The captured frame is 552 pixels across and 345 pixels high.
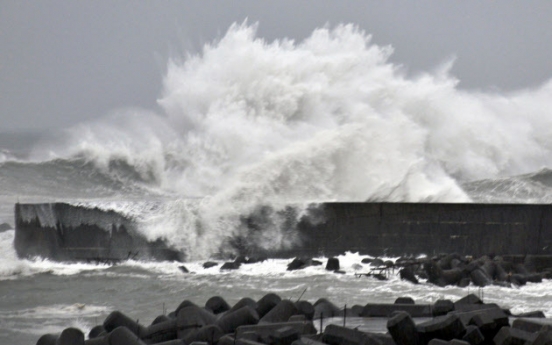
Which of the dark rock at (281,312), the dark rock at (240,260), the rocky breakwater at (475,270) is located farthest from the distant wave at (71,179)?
the dark rock at (281,312)

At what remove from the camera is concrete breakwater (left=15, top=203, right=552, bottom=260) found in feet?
45.5

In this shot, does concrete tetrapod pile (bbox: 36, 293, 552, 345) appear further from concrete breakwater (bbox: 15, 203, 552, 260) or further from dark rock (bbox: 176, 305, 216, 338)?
concrete breakwater (bbox: 15, 203, 552, 260)

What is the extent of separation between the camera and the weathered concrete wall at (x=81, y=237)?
14.3m

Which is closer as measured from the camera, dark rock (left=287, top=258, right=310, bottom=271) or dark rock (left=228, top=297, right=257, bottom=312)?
dark rock (left=228, top=297, right=257, bottom=312)

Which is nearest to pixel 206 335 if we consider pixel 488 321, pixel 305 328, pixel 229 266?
pixel 305 328

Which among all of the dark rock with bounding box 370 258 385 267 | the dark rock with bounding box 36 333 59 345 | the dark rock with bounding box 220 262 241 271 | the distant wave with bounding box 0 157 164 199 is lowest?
the dark rock with bounding box 36 333 59 345

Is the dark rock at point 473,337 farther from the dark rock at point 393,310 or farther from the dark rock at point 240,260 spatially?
the dark rock at point 240,260

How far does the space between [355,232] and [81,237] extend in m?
3.69

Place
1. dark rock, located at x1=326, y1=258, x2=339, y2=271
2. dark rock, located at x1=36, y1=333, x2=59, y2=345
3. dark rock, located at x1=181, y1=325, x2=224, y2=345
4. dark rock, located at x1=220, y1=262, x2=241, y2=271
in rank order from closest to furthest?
dark rock, located at x1=181, y1=325, x2=224, y2=345 → dark rock, located at x1=36, y1=333, x2=59, y2=345 → dark rock, located at x1=326, y1=258, x2=339, y2=271 → dark rock, located at x1=220, y1=262, x2=241, y2=271

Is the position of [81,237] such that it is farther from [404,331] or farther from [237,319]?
[404,331]

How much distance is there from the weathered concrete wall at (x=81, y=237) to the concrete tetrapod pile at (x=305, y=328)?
18.3 ft

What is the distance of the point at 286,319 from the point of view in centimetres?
845

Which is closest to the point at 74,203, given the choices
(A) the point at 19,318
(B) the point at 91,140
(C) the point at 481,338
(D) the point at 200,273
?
(D) the point at 200,273

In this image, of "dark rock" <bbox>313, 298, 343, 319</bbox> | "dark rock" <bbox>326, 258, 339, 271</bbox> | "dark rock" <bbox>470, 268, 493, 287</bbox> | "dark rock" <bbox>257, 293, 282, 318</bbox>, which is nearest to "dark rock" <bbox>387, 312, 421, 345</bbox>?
"dark rock" <bbox>313, 298, 343, 319</bbox>
